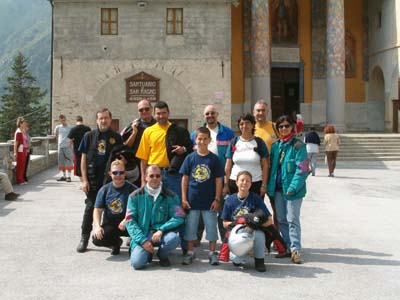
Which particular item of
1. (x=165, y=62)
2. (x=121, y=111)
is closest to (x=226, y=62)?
(x=165, y=62)

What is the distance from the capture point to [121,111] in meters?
23.0

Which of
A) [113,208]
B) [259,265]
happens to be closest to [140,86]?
[113,208]

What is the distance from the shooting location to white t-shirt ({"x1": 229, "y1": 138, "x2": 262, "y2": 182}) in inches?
273

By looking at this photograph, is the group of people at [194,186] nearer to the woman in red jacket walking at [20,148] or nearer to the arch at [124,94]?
the woman in red jacket walking at [20,148]

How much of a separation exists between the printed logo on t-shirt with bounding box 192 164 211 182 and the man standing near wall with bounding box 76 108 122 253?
1337 mm

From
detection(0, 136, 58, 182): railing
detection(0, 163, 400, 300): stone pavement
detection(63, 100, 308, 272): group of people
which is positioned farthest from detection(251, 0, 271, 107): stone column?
detection(63, 100, 308, 272): group of people

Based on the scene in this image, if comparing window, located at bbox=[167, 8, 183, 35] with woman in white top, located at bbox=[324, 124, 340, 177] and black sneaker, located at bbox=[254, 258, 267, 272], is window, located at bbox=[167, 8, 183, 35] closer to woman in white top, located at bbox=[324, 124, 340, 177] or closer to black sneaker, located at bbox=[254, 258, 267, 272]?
woman in white top, located at bbox=[324, 124, 340, 177]

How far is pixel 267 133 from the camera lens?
733cm

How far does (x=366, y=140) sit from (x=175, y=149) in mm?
19394

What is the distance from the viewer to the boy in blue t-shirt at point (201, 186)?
22.5 feet

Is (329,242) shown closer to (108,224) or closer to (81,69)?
(108,224)

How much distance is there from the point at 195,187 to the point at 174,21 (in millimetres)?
17038

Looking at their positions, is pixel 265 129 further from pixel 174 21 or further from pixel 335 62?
pixel 335 62

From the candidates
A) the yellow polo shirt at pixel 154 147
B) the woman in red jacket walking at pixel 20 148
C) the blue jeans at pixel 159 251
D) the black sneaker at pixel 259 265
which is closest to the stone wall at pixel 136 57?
the woman in red jacket walking at pixel 20 148
